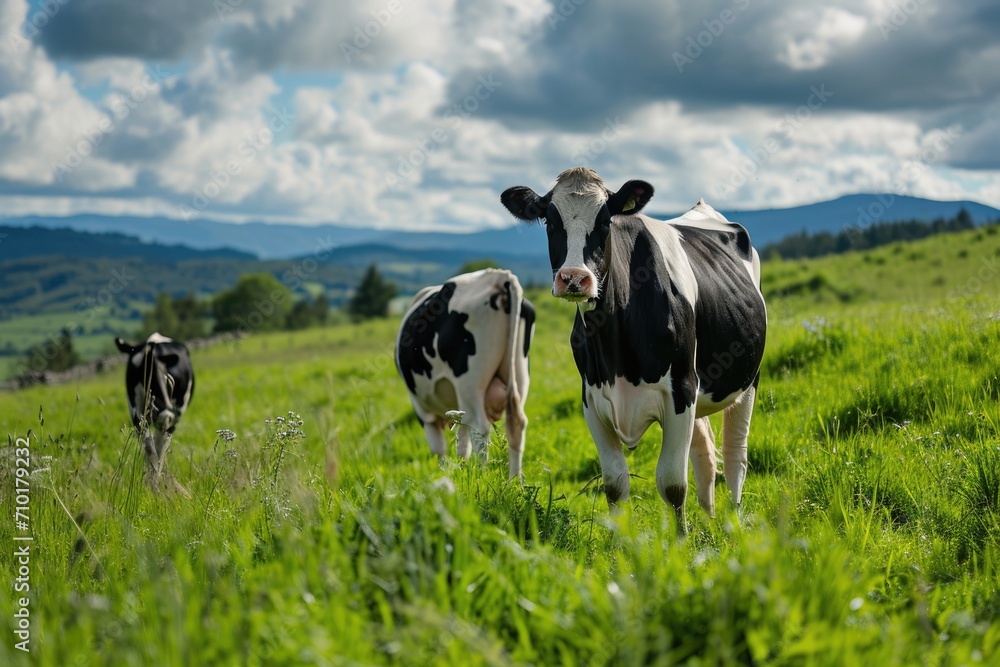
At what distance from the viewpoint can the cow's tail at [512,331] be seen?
9578 millimetres

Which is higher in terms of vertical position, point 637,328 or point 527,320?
point 637,328

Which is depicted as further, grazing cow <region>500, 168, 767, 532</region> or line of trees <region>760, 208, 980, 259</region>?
line of trees <region>760, 208, 980, 259</region>

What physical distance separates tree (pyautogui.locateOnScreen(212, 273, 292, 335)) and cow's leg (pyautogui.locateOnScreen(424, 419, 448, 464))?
285 feet

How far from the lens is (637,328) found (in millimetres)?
5555

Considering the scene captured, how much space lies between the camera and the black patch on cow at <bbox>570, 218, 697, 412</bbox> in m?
5.54

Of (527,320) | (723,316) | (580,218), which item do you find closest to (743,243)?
(723,316)

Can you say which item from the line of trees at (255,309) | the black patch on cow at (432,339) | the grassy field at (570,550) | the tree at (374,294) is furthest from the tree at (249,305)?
the grassy field at (570,550)

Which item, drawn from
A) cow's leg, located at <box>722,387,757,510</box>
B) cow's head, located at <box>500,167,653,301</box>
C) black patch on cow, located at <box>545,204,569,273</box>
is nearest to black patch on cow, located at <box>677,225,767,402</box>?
cow's leg, located at <box>722,387,757,510</box>

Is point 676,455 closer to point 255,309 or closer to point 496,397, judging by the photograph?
point 496,397

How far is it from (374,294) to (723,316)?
107 metres

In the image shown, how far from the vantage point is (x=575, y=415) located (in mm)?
10914

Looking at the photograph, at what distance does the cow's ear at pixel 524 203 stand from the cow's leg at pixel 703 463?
2.21 metres

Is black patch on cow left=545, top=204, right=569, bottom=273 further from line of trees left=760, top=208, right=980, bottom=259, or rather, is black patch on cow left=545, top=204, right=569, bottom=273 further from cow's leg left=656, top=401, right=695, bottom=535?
line of trees left=760, top=208, right=980, bottom=259

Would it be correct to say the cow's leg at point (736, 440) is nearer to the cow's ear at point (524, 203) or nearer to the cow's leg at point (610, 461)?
the cow's leg at point (610, 461)
